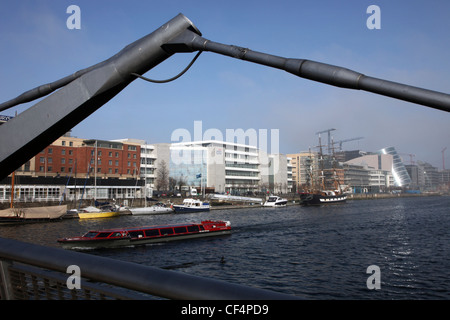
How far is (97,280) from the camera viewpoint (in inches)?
115

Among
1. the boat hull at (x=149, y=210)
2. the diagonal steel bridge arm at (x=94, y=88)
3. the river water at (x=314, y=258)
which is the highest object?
the diagonal steel bridge arm at (x=94, y=88)

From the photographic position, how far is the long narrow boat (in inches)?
1340

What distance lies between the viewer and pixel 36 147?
5.14 metres

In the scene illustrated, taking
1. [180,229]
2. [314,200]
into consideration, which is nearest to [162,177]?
[314,200]

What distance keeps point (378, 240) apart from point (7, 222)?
161 feet

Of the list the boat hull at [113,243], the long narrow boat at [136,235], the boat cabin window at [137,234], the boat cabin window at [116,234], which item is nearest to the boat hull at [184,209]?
the long narrow boat at [136,235]

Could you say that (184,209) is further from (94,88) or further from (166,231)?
(94,88)

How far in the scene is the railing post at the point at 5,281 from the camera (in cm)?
393

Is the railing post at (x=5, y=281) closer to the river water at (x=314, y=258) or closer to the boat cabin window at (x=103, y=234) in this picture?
the river water at (x=314, y=258)

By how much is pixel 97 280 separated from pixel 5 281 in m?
1.74

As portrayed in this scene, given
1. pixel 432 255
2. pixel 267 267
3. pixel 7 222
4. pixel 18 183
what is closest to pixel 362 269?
pixel 267 267

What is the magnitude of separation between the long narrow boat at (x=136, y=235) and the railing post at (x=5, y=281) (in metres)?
32.3

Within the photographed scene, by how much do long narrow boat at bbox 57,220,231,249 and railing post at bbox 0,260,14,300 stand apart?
32.3m
